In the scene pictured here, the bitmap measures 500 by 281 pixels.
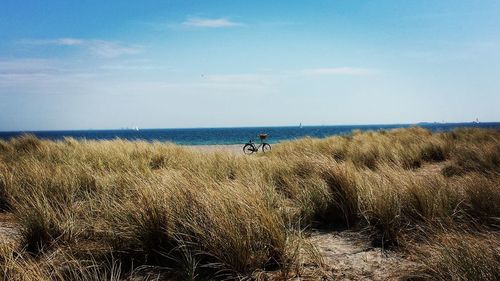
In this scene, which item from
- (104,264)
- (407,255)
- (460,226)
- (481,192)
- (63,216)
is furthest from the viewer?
(481,192)

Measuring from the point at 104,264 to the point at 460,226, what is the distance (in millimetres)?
3307

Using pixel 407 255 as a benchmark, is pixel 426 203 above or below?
above

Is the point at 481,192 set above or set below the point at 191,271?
above

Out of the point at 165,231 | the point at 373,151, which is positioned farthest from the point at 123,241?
the point at 373,151

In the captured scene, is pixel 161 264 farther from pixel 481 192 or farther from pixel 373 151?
pixel 373 151

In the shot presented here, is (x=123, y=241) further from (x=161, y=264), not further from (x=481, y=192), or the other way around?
(x=481, y=192)

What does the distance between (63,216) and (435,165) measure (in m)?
9.13

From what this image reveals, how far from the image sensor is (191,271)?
2.97 meters

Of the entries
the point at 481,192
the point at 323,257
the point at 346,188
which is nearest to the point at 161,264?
the point at 323,257

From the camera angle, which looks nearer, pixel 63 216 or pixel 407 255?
pixel 407 255

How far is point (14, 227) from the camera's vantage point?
4.55 meters

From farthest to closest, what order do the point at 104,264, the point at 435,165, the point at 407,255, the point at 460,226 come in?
the point at 435,165 < the point at 460,226 < the point at 407,255 < the point at 104,264

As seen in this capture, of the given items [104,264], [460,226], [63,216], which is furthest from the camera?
[63,216]

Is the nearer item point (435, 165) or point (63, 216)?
point (63, 216)
